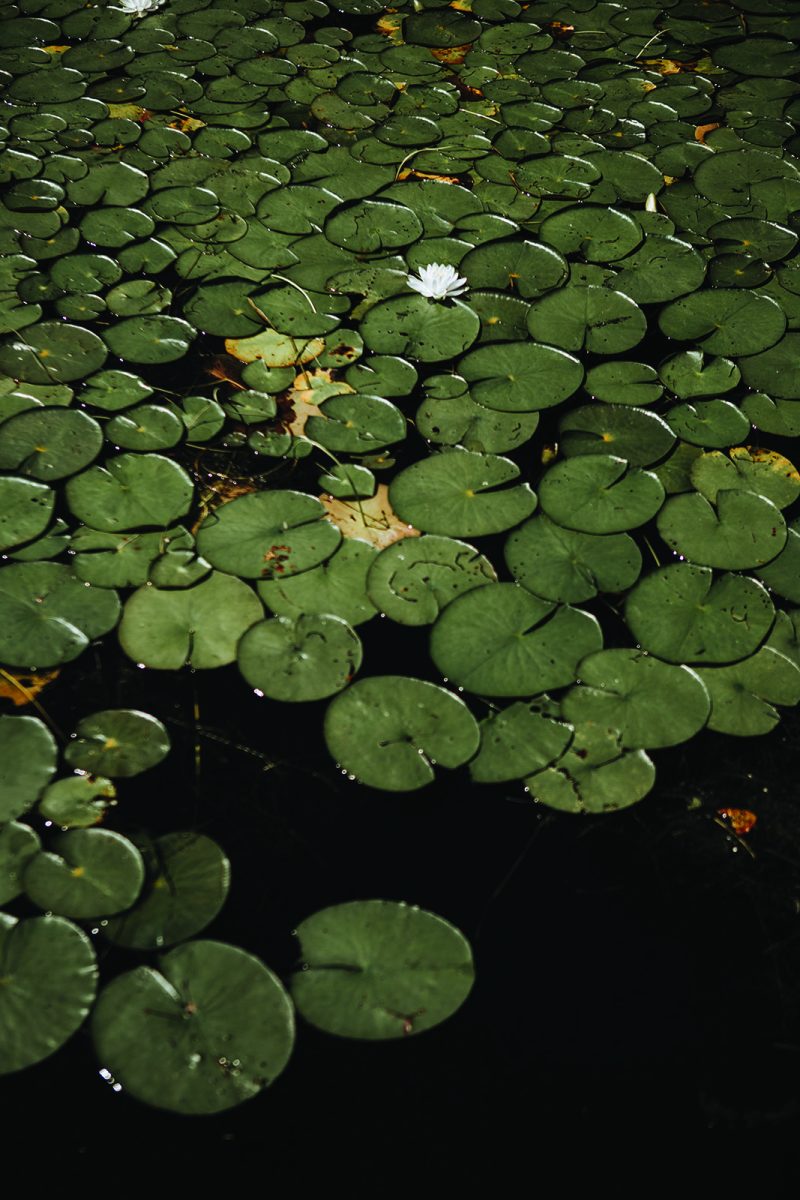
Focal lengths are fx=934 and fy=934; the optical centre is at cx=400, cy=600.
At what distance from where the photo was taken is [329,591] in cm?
158

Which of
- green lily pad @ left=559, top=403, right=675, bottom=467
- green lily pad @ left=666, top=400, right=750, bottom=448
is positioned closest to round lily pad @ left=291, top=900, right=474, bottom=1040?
green lily pad @ left=559, top=403, right=675, bottom=467

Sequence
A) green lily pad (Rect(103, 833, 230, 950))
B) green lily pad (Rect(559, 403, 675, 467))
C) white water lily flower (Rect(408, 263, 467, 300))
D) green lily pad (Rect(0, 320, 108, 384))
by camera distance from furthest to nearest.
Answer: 1. white water lily flower (Rect(408, 263, 467, 300))
2. green lily pad (Rect(0, 320, 108, 384))
3. green lily pad (Rect(559, 403, 675, 467))
4. green lily pad (Rect(103, 833, 230, 950))

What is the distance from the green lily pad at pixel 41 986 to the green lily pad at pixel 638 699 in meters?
0.77

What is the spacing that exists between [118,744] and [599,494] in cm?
94

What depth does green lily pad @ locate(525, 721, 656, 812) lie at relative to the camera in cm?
136

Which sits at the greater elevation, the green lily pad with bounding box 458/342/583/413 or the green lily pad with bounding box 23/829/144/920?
the green lily pad with bounding box 458/342/583/413

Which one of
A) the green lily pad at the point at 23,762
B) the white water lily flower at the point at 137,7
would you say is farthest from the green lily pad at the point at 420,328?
the white water lily flower at the point at 137,7

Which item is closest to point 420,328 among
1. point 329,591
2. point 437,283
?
point 437,283

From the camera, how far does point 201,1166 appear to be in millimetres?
1078

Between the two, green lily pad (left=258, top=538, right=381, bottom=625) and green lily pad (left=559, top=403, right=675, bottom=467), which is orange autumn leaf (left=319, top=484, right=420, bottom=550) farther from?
green lily pad (left=559, top=403, right=675, bottom=467)

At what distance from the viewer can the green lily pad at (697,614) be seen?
151 cm

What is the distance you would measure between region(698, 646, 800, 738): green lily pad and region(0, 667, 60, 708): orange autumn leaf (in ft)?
3.44

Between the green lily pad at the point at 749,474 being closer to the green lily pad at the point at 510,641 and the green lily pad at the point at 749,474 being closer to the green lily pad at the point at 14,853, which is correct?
the green lily pad at the point at 510,641

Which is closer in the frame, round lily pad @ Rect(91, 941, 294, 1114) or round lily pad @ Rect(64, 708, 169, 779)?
round lily pad @ Rect(91, 941, 294, 1114)
